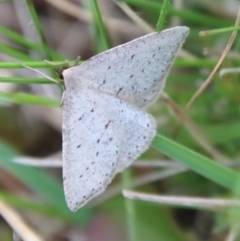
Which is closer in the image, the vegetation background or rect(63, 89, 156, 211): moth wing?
rect(63, 89, 156, 211): moth wing

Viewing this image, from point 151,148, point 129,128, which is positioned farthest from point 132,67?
point 151,148

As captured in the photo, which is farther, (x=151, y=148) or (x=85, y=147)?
(x=151, y=148)

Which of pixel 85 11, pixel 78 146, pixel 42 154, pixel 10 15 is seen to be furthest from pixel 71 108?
pixel 10 15

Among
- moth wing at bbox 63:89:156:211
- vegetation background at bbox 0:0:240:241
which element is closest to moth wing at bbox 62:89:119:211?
moth wing at bbox 63:89:156:211

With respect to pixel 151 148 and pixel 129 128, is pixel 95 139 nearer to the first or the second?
pixel 129 128

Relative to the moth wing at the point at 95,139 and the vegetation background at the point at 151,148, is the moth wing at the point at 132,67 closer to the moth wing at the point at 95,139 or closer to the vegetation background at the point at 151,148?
the moth wing at the point at 95,139

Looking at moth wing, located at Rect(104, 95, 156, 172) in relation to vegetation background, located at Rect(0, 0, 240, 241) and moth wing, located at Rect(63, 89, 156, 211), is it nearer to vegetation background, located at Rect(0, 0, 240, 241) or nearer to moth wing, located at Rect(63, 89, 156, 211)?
moth wing, located at Rect(63, 89, 156, 211)
